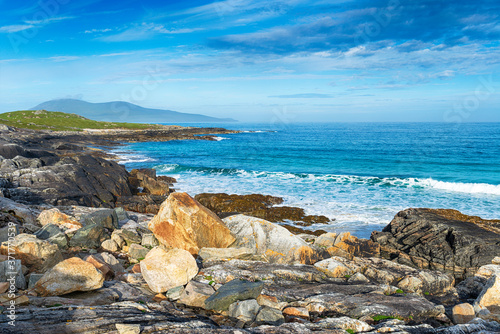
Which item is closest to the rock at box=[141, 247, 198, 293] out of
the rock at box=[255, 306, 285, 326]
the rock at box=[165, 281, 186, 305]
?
the rock at box=[165, 281, 186, 305]

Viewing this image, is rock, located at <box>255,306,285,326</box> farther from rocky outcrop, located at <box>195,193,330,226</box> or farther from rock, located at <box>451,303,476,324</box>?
rocky outcrop, located at <box>195,193,330,226</box>

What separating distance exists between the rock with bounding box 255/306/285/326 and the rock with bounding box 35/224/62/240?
8918mm

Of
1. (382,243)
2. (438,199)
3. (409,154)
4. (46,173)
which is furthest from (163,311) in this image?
(409,154)

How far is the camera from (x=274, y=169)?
2014 inches

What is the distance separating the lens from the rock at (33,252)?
9.79 metres

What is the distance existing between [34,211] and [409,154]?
6568 centimetres

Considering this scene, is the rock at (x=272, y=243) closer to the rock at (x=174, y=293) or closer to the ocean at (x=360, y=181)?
the rock at (x=174, y=293)

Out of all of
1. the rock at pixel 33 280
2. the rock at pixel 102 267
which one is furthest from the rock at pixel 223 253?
the rock at pixel 33 280

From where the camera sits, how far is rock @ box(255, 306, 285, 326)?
7820 millimetres

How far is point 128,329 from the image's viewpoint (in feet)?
20.2

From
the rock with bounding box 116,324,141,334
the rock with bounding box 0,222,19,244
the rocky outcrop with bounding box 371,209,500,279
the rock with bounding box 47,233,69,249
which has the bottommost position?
the rocky outcrop with bounding box 371,209,500,279

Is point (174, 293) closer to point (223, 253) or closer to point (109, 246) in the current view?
point (223, 253)

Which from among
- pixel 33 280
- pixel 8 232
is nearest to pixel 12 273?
pixel 33 280

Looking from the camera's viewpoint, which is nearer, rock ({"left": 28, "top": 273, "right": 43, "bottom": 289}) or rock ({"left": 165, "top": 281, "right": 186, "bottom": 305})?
rock ({"left": 28, "top": 273, "right": 43, "bottom": 289})
